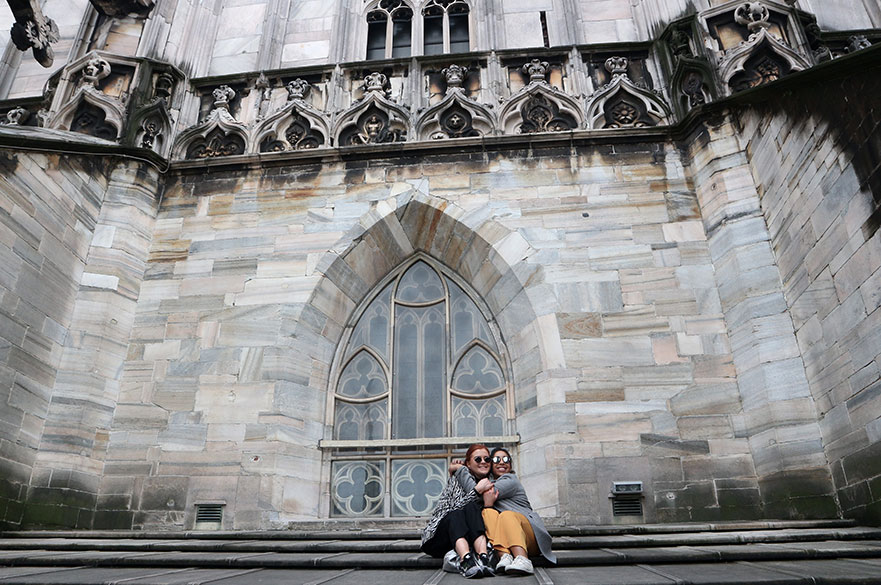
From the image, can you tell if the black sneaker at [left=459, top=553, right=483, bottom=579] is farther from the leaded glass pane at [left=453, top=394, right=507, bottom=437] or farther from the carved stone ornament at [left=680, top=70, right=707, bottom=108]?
the carved stone ornament at [left=680, top=70, right=707, bottom=108]

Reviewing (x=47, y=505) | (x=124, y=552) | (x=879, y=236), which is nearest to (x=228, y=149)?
(x=47, y=505)

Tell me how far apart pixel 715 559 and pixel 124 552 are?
13.6ft

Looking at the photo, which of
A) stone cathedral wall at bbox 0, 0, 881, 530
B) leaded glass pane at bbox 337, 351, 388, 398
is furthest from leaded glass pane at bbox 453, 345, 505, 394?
leaded glass pane at bbox 337, 351, 388, 398

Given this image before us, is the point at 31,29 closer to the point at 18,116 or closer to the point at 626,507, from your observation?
the point at 18,116

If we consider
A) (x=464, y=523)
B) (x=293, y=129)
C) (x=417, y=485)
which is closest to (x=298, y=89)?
(x=293, y=129)

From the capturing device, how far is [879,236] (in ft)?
17.0

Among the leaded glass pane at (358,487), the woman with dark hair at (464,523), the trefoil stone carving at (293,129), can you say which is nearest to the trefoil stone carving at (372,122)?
Result: the trefoil stone carving at (293,129)

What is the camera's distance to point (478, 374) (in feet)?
25.6

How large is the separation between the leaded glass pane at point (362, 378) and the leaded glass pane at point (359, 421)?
134mm

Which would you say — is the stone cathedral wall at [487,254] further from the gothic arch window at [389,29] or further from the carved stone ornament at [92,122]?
the gothic arch window at [389,29]

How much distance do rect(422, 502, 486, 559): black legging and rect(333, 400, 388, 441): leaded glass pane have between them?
3.52m

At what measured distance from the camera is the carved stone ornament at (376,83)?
9.26 metres

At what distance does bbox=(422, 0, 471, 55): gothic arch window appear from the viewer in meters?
10.4

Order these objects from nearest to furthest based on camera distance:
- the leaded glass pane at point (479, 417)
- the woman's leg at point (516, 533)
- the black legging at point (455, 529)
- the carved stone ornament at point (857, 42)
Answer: the woman's leg at point (516, 533) < the black legging at point (455, 529) < the leaded glass pane at point (479, 417) < the carved stone ornament at point (857, 42)
